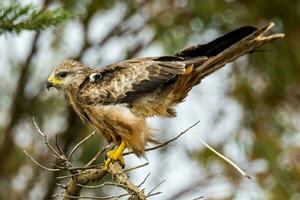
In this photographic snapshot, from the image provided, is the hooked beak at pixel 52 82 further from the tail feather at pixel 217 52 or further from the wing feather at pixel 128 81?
the tail feather at pixel 217 52

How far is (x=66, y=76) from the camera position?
5090 mm

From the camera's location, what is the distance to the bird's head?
504 cm

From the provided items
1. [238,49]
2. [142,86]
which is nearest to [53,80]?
[142,86]

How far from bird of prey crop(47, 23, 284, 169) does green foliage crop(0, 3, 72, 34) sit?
→ 945 mm

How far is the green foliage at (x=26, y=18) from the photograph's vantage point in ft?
12.1

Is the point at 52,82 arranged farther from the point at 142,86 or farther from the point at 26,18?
the point at 26,18

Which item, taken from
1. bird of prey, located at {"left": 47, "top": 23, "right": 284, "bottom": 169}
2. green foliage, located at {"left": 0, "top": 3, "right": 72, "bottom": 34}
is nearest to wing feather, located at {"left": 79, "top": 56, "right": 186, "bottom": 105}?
bird of prey, located at {"left": 47, "top": 23, "right": 284, "bottom": 169}

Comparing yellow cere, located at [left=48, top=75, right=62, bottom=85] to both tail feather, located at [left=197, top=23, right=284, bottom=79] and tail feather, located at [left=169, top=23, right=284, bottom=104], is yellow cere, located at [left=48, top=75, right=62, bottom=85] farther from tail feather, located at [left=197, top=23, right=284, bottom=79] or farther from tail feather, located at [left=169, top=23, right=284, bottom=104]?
tail feather, located at [left=197, top=23, right=284, bottom=79]

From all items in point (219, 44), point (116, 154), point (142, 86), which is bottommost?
point (116, 154)

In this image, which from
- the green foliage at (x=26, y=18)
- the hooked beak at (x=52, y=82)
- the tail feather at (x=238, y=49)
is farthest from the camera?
the hooked beak at (x=52, y=82)

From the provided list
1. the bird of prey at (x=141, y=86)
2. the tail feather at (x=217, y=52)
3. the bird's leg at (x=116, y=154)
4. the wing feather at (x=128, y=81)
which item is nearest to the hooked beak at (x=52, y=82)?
the bird of prey at (x=141, y=86)

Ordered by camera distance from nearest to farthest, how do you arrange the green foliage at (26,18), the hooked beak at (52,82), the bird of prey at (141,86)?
1. the green foliage at (26,18)
2. the bird of prey at (141,86)
3. the hooked beak at (52,82)

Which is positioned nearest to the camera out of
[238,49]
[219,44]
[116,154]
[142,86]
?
[238,49]

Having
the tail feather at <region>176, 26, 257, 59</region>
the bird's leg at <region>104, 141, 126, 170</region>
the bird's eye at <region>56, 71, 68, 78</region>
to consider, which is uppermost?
the bird's eye at <region>56, 71, 68, 78</region>
